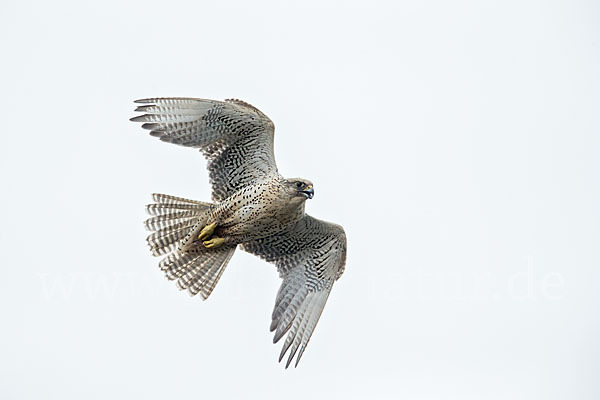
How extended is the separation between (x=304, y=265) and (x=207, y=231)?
71.7 inches

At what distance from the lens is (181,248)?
48.8ft

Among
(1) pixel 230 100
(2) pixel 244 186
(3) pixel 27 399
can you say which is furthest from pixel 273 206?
(3) pixel 27 399

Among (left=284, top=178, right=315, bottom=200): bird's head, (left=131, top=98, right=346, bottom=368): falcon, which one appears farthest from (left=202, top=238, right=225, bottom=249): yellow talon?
(left=284, top=178, right=315, bottom=200): bird's head

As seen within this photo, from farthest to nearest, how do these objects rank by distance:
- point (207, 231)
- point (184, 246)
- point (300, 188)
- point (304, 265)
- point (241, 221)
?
point (304, 265) < point (184, 246) < point (207, 231) < point (241, 221) < point (300, 188)

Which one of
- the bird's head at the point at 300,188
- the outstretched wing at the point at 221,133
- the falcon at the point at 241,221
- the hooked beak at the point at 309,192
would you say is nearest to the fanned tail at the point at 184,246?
the falcon at the point at 241,221

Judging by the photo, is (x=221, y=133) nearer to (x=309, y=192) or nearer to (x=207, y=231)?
(x=207, y=231)

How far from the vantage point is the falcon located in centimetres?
1385

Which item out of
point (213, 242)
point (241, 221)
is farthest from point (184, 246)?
point (241, 221)

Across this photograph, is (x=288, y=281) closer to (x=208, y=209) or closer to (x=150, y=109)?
(x=208, y=209)

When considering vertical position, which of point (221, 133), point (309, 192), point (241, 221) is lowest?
point (241, 221)

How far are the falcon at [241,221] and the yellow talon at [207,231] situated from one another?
0.02m

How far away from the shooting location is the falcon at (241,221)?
13.9 m

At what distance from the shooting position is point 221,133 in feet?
46.3

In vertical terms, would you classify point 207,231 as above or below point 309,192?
below
